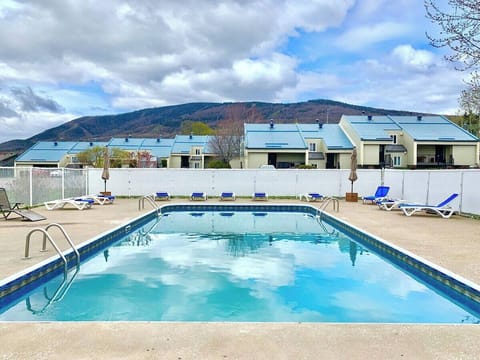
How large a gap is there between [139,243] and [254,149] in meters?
24.1

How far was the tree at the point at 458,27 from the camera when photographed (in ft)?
27.9

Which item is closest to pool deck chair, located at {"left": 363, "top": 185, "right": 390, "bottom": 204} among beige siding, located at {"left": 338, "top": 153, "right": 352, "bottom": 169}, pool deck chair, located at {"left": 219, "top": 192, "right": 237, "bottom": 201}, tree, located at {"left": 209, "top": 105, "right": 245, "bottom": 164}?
pool deck chair, located at {"left": 219, "top": 192, "right": 237, "bottom": 201}

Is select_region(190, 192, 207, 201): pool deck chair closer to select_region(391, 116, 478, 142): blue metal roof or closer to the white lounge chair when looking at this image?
the white lounge chair

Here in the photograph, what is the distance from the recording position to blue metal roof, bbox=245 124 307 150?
33.5m

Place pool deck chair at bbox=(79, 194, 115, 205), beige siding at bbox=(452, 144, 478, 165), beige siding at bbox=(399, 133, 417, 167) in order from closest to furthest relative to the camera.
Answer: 1. pool deck chair at bbox=(79, 194, 115, 205)
2. beige siding at bbox=(452, 144, 478, 165)
3. beige siding at bbox=(399, 133, 417, 167)

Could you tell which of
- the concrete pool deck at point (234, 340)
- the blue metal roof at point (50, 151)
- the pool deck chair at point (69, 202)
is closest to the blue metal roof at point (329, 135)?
the pool deck chair at point (69, 202)

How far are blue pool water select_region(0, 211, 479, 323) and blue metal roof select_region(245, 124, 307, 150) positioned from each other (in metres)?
23.9

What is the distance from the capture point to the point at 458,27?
8.59m

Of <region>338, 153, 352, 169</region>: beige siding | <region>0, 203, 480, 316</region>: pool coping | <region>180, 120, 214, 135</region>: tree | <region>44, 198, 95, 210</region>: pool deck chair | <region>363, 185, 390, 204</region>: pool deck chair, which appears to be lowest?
<region>0, 203, 480, 316</region>: pool coping

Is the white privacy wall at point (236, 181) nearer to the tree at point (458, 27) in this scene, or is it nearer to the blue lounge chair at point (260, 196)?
the blue lounge chair at point (260, 196)

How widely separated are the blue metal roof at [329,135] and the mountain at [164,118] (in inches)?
1660

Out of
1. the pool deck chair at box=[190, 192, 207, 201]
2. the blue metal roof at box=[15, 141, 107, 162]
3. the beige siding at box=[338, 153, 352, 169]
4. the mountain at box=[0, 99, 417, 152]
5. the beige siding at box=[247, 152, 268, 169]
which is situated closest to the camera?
the pool deck chair at box=[190, 192, 207, 201]

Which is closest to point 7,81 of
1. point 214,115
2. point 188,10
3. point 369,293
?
point 188,10

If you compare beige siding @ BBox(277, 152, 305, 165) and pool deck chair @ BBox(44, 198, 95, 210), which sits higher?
beige siding @ BBox(277, 152, 305, 165)
